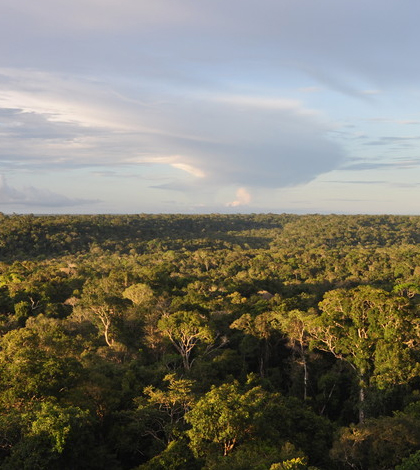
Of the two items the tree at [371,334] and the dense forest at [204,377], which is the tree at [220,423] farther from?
the tree at [371,334]

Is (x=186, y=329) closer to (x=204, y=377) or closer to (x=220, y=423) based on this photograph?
(x=204, y=377)

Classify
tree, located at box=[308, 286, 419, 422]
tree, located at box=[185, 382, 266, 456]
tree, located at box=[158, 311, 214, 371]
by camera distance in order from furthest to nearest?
tree, located at box=[158, 311, 214, 371], tree, located at box=[308, 286, 419, 422], tree, located at box=[185, 382, 266, 456]

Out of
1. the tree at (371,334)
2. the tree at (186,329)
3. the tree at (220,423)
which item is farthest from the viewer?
the tree at (186,329)

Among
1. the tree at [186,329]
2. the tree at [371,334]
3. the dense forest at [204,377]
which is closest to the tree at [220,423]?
the dense forest at [204,377]

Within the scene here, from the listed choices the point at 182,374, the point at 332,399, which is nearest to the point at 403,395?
the point at 332,399

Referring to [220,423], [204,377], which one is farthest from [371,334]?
[220,423]

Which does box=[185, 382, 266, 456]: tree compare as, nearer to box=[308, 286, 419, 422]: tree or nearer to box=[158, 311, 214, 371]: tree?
box=[158, 311, 214, 371]: tree

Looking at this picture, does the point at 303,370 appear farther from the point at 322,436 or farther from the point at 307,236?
the point at 307,236

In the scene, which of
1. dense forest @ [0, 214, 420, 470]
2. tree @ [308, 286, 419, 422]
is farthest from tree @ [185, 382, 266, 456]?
tree @ [308, 286, 419, 422]
